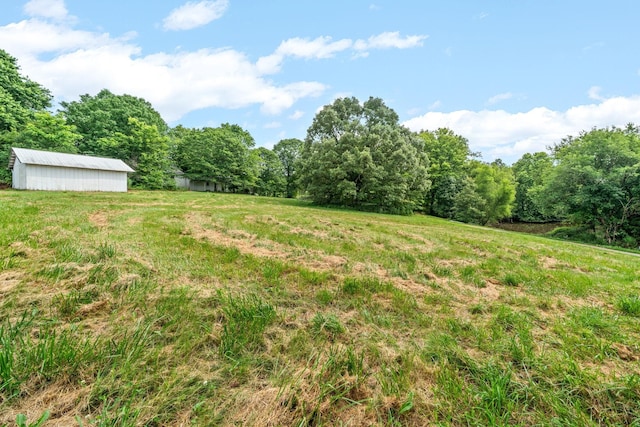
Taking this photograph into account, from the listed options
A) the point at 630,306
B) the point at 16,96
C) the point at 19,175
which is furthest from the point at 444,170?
the point at 16,96

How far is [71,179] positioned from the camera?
18.6 m

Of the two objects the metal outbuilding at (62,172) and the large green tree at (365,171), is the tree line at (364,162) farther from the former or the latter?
the metal outbuilding at (62,172)

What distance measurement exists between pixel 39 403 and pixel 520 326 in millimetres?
3745

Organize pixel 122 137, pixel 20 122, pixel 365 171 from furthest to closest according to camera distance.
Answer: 1. pixel 122 137
2. pixel 20 122
3. pixel 365 171

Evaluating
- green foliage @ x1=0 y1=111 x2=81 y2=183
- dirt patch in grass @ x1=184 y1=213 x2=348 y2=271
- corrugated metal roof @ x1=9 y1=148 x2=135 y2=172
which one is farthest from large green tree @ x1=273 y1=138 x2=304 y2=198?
dirt patch in grass @ x1=184 y1=213 x2=348 y2=271

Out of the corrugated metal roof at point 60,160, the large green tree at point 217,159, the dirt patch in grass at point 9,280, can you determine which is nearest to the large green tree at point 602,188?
the dirt patch in grass at point 9,280

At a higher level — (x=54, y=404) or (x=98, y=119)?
(x=98, y=119)

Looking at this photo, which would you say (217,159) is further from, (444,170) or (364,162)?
(444,170)

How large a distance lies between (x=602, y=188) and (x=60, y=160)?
3594cm

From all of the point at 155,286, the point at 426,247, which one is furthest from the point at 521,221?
the point at 155,286

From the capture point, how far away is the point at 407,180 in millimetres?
21422

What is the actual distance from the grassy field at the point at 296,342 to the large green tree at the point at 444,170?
26.2m

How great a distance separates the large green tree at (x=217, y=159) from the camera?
32719 mm

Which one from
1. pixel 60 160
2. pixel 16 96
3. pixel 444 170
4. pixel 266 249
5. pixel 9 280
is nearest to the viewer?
pixel 9 280
